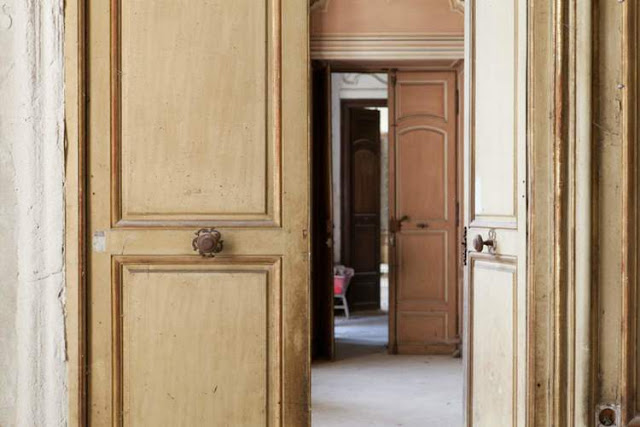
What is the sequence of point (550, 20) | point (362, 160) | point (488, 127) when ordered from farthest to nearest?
point (362, 160) < point (488, 127) < point (550, 20)

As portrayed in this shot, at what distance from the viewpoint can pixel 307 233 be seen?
235cm

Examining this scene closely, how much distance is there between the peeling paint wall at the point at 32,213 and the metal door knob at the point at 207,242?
45cm

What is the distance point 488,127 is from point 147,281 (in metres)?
1.37

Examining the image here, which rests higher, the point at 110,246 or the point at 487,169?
the point at 487,169

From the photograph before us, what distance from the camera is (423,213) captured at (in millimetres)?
6523

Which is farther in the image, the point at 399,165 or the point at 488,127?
the point at 399,165

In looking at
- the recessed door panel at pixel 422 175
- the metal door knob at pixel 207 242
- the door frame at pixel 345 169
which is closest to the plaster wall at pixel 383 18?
the recessed door panel at pixel 422 175

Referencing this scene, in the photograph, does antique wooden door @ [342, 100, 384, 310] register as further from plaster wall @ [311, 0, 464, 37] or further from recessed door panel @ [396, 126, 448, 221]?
plaster wall @ [311, 0, 464, 37]

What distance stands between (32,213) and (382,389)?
11.3 ft

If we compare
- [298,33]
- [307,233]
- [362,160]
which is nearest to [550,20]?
[298,33]

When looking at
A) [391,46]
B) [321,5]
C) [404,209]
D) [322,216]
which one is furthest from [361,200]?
[321,5]

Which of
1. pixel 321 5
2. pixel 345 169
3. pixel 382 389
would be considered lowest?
pixel 382 389

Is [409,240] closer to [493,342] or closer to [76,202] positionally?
[493,342]

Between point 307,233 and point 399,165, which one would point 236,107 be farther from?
point 399,165
